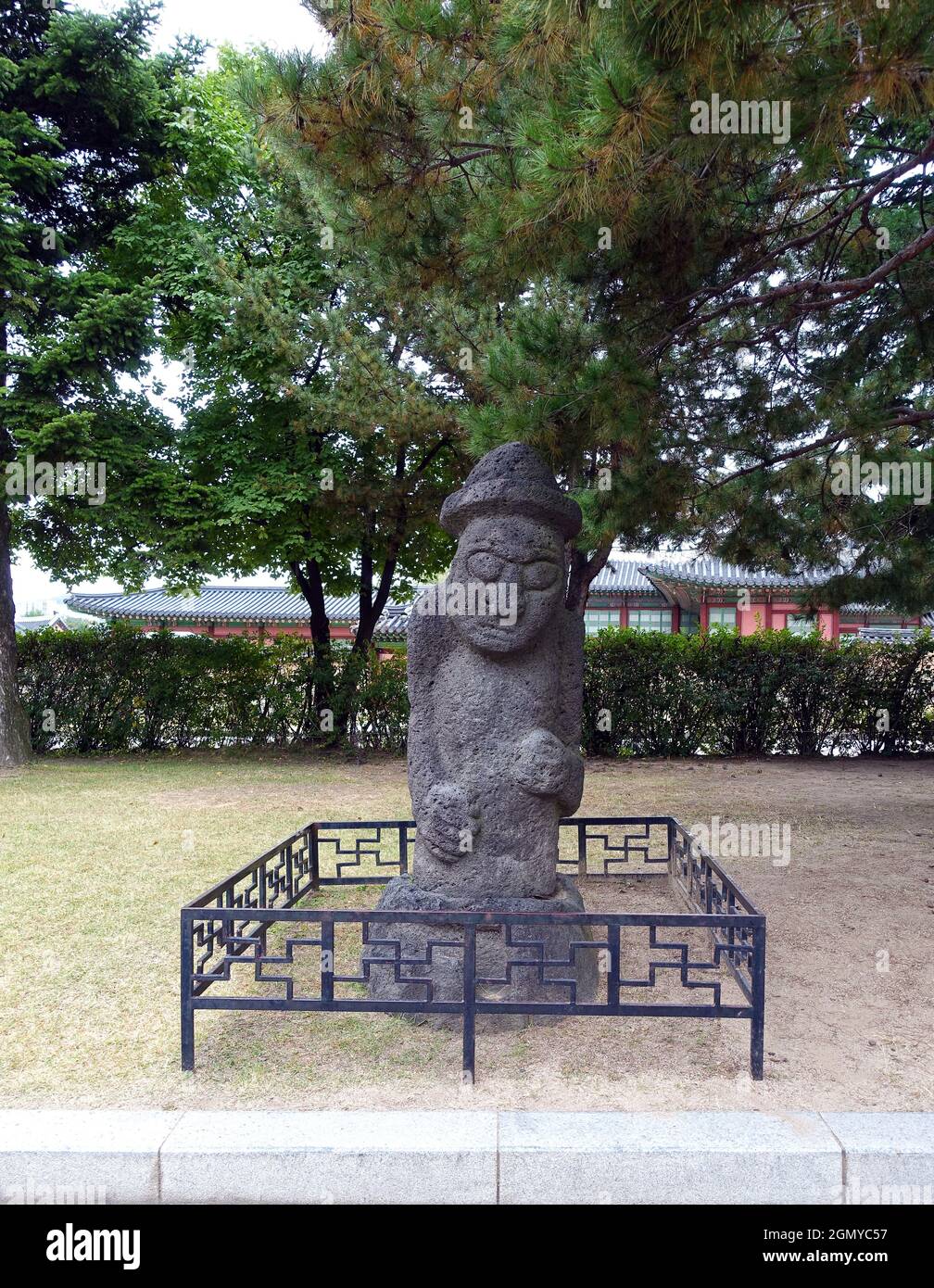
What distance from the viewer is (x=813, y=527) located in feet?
23.8

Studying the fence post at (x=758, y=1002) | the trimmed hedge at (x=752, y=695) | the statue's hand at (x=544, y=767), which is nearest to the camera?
the fence post at (x=758, y=1002)

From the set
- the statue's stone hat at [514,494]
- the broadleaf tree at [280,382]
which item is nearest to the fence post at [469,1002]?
the statue's stone hat at [514,494]

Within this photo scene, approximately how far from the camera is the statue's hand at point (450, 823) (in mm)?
3684

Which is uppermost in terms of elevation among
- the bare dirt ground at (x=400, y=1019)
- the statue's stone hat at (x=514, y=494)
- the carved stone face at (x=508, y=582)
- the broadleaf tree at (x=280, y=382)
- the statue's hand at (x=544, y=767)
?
the broadleaf tree at (x=280, y=382)

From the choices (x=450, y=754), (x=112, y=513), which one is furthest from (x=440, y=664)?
(x=112, y=513)

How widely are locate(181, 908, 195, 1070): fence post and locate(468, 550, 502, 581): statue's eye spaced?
69.1 inches

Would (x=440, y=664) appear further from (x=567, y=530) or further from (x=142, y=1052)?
(x=142, y=1052)

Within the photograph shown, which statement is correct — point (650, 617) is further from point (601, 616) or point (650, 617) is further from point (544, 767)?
point (544, 767)

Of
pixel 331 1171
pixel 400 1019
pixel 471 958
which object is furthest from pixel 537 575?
pixel 331 1171

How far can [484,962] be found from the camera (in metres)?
3.51

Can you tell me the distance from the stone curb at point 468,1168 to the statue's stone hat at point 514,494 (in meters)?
2.38

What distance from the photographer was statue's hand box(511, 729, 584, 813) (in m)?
3.68

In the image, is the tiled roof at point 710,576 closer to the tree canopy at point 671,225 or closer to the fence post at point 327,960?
the tree canopy at point 671,225

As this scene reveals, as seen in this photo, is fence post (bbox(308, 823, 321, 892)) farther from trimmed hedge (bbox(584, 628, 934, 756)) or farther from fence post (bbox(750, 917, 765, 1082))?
trimmed hedge (bbox(584, 628, 934, 756))
